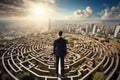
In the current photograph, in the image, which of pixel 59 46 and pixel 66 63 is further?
pixel 66 63

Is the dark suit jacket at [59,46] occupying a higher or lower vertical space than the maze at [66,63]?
higher

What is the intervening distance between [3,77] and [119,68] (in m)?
11.8

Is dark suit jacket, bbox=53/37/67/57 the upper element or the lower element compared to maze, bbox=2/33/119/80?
upper

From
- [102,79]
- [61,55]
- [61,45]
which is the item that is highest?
[61,45]

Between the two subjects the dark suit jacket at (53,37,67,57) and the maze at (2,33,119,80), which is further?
the maze at (2,33,119,80)

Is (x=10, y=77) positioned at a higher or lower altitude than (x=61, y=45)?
lower

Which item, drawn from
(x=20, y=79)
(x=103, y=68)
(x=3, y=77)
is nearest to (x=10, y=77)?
(x=3, y=77)

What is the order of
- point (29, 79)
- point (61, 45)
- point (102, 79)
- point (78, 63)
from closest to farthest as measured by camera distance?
point (61, 45) → point (102, 79) → point (29, 79) → point (78, 63)

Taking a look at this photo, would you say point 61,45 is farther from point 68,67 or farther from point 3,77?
point 3,77

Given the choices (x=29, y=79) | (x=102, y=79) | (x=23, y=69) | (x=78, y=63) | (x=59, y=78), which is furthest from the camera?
(x=78, y=63)

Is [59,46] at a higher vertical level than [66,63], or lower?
higher

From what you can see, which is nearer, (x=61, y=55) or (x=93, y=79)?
(x=61, y=55)

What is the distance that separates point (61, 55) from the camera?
6.41 meters

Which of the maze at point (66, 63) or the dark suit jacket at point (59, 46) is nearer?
the dark suit jacket at point (59, 46)
